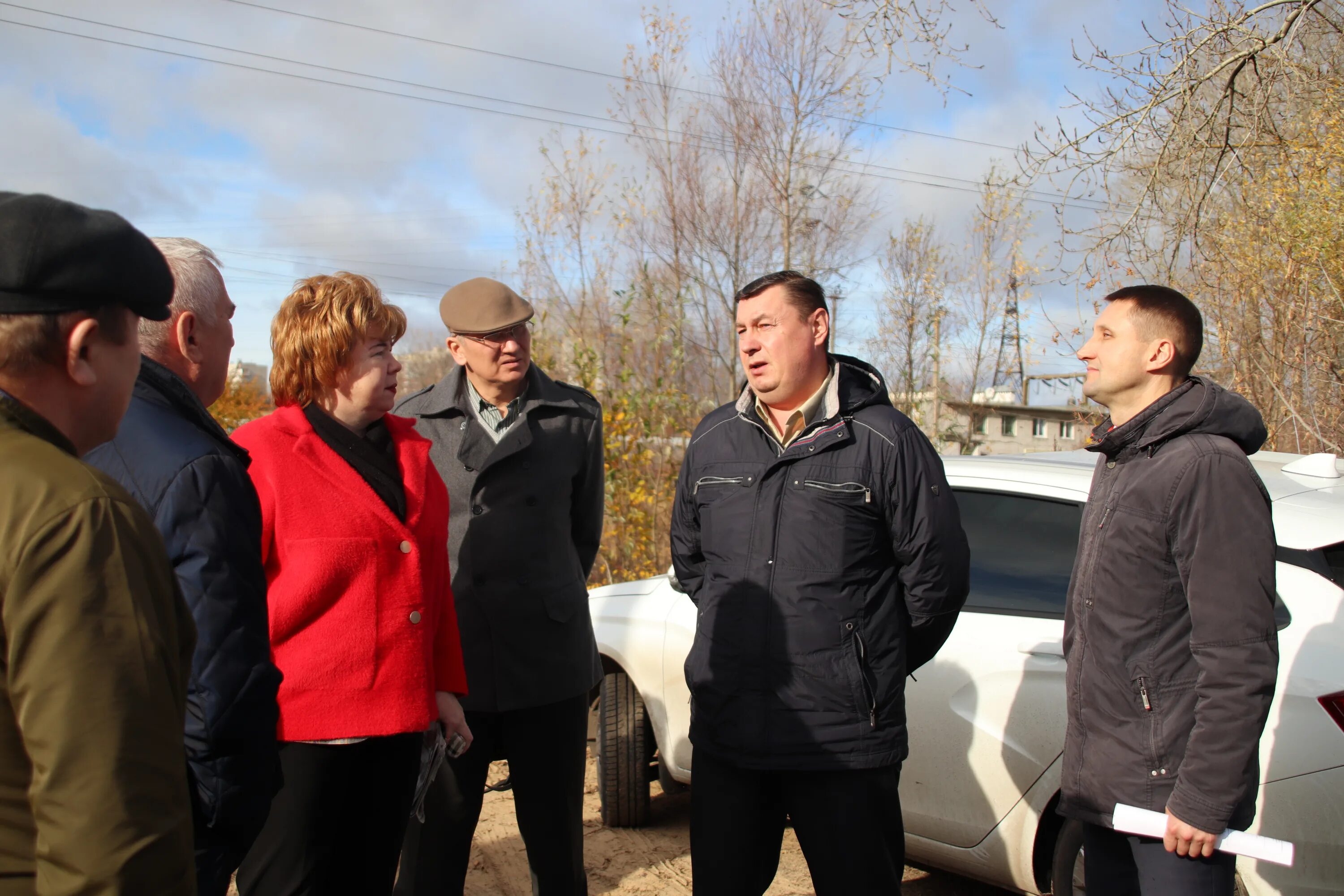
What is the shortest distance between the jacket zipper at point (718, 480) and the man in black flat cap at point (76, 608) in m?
1.65

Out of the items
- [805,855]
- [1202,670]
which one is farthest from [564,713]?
[1202,670]

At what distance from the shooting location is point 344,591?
7.53ft

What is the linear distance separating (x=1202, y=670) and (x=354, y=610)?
1965mm

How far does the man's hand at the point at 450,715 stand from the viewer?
102 inches

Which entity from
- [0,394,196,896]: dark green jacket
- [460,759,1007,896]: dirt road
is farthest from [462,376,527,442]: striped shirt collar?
[0,394,196,896]: dark green jacket

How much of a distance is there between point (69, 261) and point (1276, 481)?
3482 millimetres

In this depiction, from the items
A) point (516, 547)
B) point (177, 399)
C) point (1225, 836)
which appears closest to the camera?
point (177, 399)

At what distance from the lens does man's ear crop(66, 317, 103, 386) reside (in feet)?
3.84

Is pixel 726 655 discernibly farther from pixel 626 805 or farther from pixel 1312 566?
pixel 626 805

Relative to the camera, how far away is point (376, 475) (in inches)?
96.2

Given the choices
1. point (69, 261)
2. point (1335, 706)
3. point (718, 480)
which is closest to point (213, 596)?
point (69, 261)

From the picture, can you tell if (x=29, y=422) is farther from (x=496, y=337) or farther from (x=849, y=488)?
(x=496, y=337)

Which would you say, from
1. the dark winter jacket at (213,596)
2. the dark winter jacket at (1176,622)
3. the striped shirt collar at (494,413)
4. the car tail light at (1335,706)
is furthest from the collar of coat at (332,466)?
the car tail light at (1335,706)

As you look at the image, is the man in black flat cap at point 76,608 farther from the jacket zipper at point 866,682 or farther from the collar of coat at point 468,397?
the collar of coat at point 468,397
